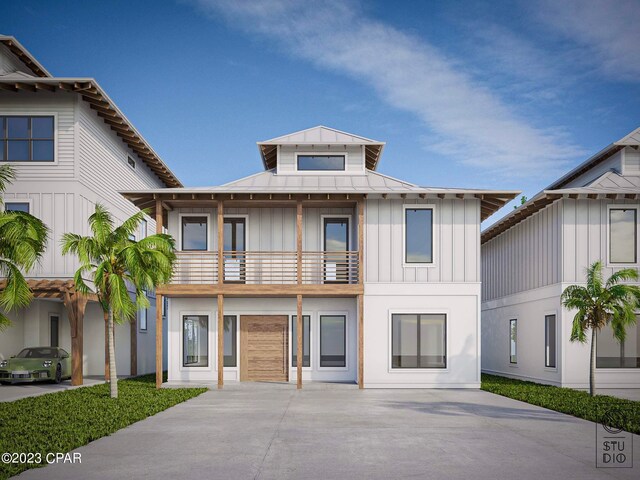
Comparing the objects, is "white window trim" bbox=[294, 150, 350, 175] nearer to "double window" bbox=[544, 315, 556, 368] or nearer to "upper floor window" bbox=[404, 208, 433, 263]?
"upper floor window" bbox=[404, 208, 433, 263]

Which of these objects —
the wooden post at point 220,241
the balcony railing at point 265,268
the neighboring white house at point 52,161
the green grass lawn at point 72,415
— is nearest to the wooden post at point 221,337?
the wooden post at point 220,241

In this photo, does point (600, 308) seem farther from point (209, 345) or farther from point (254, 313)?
point (209, 345)

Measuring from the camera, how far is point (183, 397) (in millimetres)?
16531

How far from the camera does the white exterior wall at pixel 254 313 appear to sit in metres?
21.0

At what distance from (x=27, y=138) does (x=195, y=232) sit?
6.55 meters

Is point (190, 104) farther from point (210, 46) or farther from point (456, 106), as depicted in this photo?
point (456, 106)

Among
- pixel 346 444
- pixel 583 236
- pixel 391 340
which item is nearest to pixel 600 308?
pixel 583 236

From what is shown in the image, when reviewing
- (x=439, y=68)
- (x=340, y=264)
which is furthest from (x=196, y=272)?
(x=439, y=68)

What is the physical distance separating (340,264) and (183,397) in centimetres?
703

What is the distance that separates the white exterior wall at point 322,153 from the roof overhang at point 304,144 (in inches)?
8.7

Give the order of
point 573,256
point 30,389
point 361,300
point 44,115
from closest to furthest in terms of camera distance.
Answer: point 30,389, point 361,300, point 573,256, point 44,115

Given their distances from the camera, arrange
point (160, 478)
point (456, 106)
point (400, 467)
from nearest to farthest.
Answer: point (160, 478)
point (400, 467)
point (456, 106)

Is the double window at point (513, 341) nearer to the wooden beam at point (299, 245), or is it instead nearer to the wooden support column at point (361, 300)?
the wooden support column at point (361, 300)

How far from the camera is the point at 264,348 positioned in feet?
70.1
